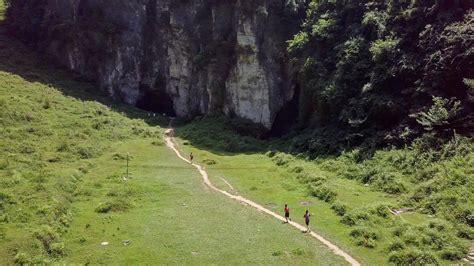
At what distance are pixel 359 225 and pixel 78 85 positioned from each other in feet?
181

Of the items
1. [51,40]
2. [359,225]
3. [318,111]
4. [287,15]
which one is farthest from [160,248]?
[51,40]

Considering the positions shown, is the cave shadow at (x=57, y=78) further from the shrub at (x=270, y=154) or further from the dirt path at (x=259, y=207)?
the shrub at (x=270, y=154)

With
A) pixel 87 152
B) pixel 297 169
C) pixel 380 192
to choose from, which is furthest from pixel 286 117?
pixel 380 192

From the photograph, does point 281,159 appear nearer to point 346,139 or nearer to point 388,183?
point 346,139

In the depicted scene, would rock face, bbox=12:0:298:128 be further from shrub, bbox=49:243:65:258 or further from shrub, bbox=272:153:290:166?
shrub, bbox=49:243:65:258

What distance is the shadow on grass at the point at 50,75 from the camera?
68.2 meters

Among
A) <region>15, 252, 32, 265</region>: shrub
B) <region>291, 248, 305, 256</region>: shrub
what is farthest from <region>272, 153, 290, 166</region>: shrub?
<region>15, 252, 32, 265</region>: shrub

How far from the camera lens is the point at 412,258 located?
25.6 metres

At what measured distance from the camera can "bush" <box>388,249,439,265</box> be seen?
25.0m

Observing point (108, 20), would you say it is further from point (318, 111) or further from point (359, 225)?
point (359, 225)

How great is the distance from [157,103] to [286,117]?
25911 mm

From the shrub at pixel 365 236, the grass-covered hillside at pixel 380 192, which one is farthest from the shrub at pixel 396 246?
the shrub at pixel 365 236

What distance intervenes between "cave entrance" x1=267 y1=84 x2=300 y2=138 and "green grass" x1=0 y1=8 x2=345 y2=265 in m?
17.4

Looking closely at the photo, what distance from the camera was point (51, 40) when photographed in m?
79.0
